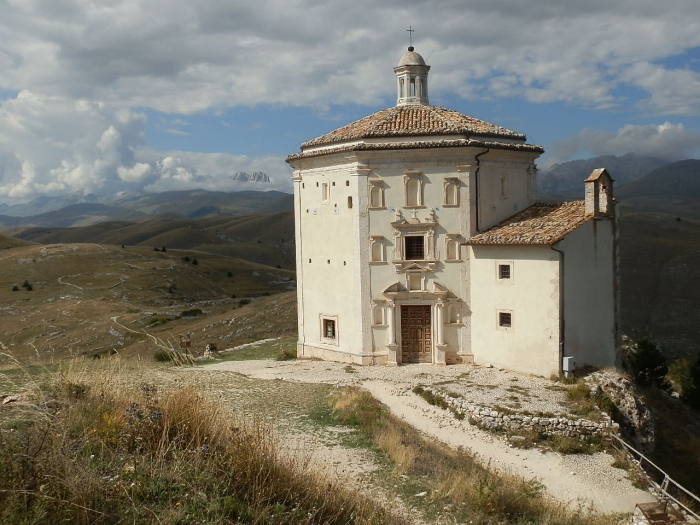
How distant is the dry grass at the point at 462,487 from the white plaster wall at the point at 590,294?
942 centimetres

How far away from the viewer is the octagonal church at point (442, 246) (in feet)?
75.2

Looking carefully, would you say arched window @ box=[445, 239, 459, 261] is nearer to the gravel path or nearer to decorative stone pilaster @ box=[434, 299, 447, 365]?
decorative stone pilaster @ box=[434, 299, 447, 365]

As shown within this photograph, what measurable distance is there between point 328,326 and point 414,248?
547 centimetres

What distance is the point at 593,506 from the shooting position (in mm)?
12547

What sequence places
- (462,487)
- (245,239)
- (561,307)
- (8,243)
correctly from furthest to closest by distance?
(245,239) → (8,243) → (561,307) → (462,487)

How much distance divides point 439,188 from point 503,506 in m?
16.1

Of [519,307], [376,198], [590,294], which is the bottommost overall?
[519,307]

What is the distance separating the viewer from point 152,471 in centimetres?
756

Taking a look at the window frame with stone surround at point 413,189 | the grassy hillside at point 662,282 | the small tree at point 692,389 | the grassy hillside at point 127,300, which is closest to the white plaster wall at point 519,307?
the window frame with stone surround at point 413,189

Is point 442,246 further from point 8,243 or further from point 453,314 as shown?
point 8,243

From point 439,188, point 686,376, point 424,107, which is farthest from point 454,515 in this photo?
point 686,376

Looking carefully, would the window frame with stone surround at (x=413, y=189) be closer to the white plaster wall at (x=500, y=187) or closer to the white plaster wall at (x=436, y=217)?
the white plaster wall at (x=436, y=217)

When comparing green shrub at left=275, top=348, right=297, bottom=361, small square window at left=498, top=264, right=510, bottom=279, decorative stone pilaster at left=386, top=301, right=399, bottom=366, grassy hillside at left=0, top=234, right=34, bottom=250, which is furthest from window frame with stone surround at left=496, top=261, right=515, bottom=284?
grassy hillside at left=0, top=234, right=34, bottom=250

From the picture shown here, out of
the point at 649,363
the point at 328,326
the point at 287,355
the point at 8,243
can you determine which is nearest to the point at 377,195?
the point at 328,326
